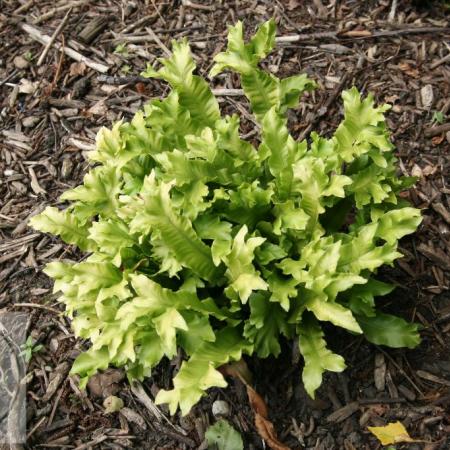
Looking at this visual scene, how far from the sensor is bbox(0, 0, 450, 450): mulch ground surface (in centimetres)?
320

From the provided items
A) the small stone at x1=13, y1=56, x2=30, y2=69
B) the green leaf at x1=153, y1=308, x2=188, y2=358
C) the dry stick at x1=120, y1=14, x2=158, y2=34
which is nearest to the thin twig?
the green leaf at x1=153, y1=308, x2=188, y2=358

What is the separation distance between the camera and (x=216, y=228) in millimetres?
2941

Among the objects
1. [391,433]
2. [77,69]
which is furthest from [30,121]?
[391,433]

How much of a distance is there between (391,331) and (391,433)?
49 centimetres

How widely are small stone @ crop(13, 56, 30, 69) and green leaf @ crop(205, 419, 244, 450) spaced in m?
3.13

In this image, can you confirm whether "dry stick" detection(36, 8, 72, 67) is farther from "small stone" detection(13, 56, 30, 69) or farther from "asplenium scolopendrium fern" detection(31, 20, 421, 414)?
"asplenium scolopendrium fern" detection(31, 20, 421, 414)

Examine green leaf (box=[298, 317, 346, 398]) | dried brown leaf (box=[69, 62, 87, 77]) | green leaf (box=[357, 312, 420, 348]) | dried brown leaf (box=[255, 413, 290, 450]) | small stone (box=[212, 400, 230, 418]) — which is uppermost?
dried brown leaf (box=[69, 62, 87, 77])

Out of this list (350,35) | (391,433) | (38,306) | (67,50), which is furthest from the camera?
(67,50)

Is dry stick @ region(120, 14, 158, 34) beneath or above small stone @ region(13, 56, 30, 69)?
above

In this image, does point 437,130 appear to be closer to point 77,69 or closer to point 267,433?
point 267,433

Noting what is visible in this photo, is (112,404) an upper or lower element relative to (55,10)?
lower

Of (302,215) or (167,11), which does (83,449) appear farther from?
(167,11)

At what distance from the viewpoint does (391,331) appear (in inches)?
121

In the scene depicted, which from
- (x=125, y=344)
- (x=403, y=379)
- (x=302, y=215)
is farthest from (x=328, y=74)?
(x=125, y=344)
